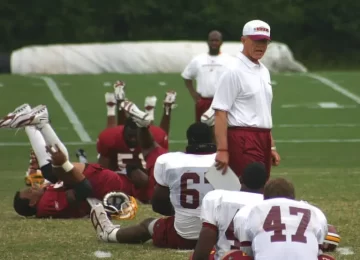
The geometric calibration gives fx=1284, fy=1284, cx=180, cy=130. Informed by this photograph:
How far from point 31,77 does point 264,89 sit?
763 inches

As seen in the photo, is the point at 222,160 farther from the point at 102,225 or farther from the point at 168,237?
the point at 102,225

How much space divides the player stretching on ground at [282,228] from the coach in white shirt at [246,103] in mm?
2140

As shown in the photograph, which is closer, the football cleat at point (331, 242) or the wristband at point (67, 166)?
the football cleat at point (331, 242)

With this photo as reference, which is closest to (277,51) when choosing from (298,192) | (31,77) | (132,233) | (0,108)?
(31,77)

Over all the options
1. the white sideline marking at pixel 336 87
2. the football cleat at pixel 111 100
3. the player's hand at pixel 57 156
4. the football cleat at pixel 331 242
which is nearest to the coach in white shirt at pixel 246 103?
the football cleat at pixel 331 242

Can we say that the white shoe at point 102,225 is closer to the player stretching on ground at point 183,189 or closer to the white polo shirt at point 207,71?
the player stretching on ground at point 183,189

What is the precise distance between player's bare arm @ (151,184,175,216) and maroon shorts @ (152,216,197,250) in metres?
0.07

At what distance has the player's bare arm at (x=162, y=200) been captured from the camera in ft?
29.1

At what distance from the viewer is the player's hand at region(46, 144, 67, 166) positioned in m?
10.1

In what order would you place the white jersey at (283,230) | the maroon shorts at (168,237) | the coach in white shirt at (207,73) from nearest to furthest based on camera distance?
the white jersey at (283,230) < the maroon shorts at (168,237) < the coach in white shirt at (207,73)

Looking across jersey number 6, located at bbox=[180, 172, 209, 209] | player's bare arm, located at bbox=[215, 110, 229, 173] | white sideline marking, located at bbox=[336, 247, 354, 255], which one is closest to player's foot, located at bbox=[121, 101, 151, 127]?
player's bare arm, located at bbox=[215, 110, 229, 173]

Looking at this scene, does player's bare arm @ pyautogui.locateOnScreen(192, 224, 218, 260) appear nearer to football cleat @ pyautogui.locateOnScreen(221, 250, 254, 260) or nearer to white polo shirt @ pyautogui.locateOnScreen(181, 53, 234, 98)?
football cleat @ pyautogui.locateOnScreen(221, 250, 254, 260)

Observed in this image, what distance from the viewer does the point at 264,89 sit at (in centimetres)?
905

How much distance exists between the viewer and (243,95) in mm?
8930
